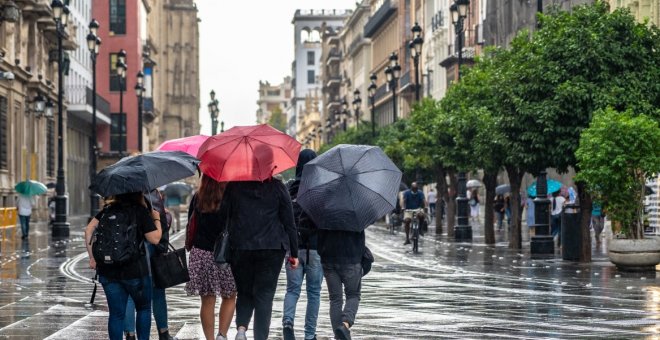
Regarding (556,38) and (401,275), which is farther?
(556,38)

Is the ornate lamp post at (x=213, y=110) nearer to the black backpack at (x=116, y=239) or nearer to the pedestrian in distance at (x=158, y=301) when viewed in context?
the pedestrian in distance at (x=158, y=301)

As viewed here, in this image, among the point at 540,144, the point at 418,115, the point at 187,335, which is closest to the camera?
the point at 187,335

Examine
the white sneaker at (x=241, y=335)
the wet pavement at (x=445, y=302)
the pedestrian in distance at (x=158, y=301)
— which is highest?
the pedestrian in distance at (x=158, y=301)

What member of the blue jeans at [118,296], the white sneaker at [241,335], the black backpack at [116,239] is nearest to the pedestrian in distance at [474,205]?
the white sneaker at [241,335]

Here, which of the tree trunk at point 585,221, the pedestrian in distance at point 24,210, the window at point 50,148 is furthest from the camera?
the window at point 50,148

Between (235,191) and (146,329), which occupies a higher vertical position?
(235,191)

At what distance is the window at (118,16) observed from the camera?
10925 cm

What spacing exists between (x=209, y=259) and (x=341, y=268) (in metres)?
1.18

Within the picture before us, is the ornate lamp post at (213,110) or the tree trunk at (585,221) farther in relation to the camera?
the ornate lamp post at (213,110)

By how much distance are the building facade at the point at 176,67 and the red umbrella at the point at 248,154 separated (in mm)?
143672

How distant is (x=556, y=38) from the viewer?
2956cm

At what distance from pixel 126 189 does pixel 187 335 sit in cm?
288

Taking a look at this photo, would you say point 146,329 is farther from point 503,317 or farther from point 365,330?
point 503,317

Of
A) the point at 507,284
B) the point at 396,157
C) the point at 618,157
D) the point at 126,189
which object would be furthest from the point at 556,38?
the point at 396,157
